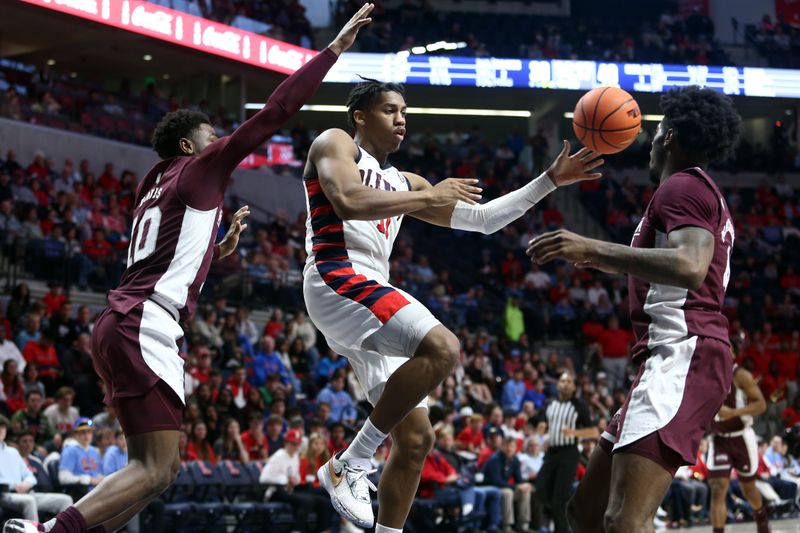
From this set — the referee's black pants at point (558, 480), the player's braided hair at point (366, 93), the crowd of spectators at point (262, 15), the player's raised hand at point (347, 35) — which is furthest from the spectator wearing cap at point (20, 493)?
the crowd of spectators at point (262, 15)

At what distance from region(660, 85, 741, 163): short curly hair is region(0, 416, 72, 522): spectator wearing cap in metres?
7.46

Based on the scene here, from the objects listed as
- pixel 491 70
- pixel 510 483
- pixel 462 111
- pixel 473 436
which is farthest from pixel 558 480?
pixel 462 111

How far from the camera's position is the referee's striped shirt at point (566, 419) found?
12.4 m

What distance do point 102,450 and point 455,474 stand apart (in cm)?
450

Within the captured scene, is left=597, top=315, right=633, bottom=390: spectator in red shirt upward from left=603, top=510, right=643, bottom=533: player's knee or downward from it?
downward

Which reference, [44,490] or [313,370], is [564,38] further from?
[44,490]

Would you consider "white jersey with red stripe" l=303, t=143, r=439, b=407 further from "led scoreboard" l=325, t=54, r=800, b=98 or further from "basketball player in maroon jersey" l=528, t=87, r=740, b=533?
"led scoreboard" l=325, t=54, r=800, b=98

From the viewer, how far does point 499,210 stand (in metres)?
6.26

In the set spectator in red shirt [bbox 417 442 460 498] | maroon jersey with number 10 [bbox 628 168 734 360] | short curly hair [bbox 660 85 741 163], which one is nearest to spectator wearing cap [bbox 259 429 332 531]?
spectator in red shirt [bbox 417 442 460 498]

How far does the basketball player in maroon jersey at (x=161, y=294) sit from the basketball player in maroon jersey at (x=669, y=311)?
1781mm

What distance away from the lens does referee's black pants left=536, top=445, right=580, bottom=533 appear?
484 inches

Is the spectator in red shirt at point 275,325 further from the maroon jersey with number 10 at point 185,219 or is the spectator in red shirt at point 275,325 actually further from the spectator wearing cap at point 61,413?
the maroon jersey with number 10 at point 185,219

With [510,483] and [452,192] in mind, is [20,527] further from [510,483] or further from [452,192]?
[510,483]

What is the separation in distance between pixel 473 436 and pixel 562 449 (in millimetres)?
2781
